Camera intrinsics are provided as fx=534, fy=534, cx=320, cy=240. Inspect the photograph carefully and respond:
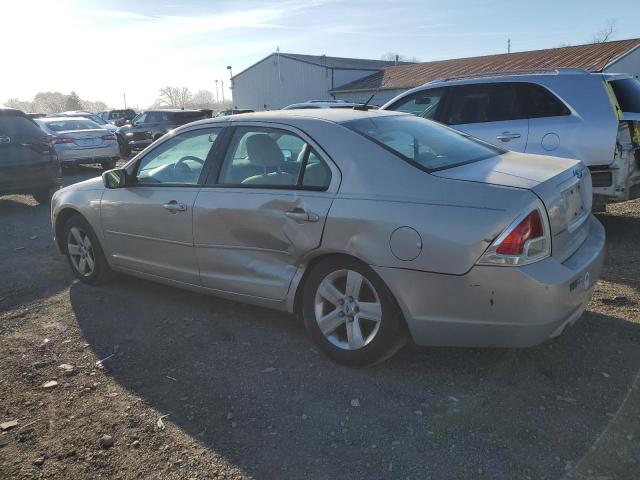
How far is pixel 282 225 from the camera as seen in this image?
3.49m

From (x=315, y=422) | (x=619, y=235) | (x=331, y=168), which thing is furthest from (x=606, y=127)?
(x=315, y=422)

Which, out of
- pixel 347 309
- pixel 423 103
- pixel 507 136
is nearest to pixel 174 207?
pixel 347 309

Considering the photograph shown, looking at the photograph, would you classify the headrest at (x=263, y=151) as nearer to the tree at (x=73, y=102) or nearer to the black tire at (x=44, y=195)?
the black tire at (x=44, y=195)

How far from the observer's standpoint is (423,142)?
3.65m

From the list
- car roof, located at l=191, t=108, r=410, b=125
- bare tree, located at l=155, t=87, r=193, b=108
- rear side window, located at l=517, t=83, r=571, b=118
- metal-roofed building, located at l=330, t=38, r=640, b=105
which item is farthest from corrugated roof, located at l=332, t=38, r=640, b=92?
bare tree, located at l=155, t=87, r=193, b=108

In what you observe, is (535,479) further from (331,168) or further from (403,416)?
(331,168)

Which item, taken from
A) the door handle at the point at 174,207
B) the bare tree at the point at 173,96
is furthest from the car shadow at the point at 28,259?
the bare tree at the point at 173,96

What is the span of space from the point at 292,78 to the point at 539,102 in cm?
3751

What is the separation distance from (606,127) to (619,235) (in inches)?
50.5

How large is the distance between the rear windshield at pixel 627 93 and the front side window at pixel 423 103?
1.97m

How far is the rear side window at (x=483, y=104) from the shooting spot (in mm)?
6184

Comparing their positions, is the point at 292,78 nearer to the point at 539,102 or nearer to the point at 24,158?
the point at 24,158

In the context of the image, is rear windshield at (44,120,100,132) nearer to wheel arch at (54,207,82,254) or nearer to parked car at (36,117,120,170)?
parked car at (36,117,120,170)

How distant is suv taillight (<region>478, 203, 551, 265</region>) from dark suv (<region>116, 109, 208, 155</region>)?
1626 cm
